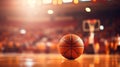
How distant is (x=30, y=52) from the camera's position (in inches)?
448

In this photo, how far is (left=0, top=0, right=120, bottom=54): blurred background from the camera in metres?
10.8

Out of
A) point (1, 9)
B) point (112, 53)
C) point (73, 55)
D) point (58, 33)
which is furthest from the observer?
point (1, 9)

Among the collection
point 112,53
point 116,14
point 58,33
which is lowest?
point 112,53

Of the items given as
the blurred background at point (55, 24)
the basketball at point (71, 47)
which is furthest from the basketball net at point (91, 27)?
the basketball at point (71, 47)

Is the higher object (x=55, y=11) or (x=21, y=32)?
(x=55, y=11)

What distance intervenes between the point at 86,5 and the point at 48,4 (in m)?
1.69

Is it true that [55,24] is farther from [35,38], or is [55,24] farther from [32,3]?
[32,3]

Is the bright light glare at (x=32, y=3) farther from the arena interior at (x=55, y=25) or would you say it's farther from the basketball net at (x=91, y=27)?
the basketball net at (x=91, y=27)

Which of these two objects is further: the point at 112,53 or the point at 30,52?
the point at 30,52

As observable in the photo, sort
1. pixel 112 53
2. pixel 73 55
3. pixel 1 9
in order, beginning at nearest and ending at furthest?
pixel 73 55
pixel 112 53
pixel 1 9

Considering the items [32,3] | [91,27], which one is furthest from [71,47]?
[32,3]

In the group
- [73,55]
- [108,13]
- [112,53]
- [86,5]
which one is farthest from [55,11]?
[73,55]

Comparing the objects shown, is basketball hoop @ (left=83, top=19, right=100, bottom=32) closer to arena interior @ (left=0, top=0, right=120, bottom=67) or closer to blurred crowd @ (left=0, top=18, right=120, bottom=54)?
arena interior @ (left=0, top=0, right=120, bottom=67)

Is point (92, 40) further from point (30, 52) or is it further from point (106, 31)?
point (30, 52)
